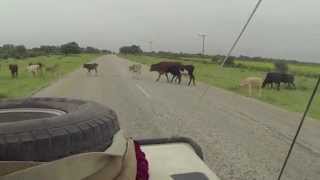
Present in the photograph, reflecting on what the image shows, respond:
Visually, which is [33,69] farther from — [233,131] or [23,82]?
[233,131]

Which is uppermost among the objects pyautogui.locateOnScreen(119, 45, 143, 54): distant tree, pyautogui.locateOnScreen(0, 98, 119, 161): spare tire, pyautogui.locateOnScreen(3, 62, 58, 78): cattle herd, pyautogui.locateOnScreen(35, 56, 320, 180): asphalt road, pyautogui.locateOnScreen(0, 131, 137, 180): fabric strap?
pyautogui.locateOnScreen(0, 98, 119, 161): spare tire

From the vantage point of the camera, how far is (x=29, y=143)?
2.22 meters

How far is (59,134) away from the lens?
91.4 inches

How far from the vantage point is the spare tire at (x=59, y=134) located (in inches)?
86.6

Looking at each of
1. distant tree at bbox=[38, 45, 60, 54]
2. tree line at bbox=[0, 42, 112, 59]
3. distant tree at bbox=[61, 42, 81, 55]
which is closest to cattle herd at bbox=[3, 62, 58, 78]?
tree line at bbox=[0, 42, 112, 59]

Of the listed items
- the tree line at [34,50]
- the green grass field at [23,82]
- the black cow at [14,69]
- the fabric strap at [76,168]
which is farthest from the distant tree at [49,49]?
the fabric strap at [76,168]

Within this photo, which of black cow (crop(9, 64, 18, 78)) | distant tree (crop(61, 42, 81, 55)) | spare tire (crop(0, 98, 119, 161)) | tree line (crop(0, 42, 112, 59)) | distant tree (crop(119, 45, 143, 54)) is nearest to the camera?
spare tire (crop(0, 98, 119, 161))

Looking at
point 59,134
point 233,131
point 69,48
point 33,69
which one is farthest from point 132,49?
point 59,134

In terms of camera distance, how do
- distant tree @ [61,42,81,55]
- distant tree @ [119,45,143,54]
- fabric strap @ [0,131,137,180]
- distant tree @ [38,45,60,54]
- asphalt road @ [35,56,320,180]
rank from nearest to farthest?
1. fabric strap @ [0,131,137,180]
2. asphalt road @ [35,56,320,180]
3. distant tree @ [38,45,60,54]
4. distant tree @ [61,42,81,55]
5. distant tree @ [119,45,143,54]

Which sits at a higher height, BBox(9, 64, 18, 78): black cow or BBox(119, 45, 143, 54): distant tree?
BBox(9, 64, 18, 78): black cow

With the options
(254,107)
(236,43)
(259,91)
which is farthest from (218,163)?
(259,91)

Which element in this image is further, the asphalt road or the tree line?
the tree line

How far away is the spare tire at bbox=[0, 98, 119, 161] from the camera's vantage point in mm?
2199

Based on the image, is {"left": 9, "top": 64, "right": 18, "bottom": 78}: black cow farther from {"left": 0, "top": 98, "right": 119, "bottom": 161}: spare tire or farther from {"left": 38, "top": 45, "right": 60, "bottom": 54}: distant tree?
{"left": 38, "top": 45, "right": 60, "bottom": 54}: distant tree
